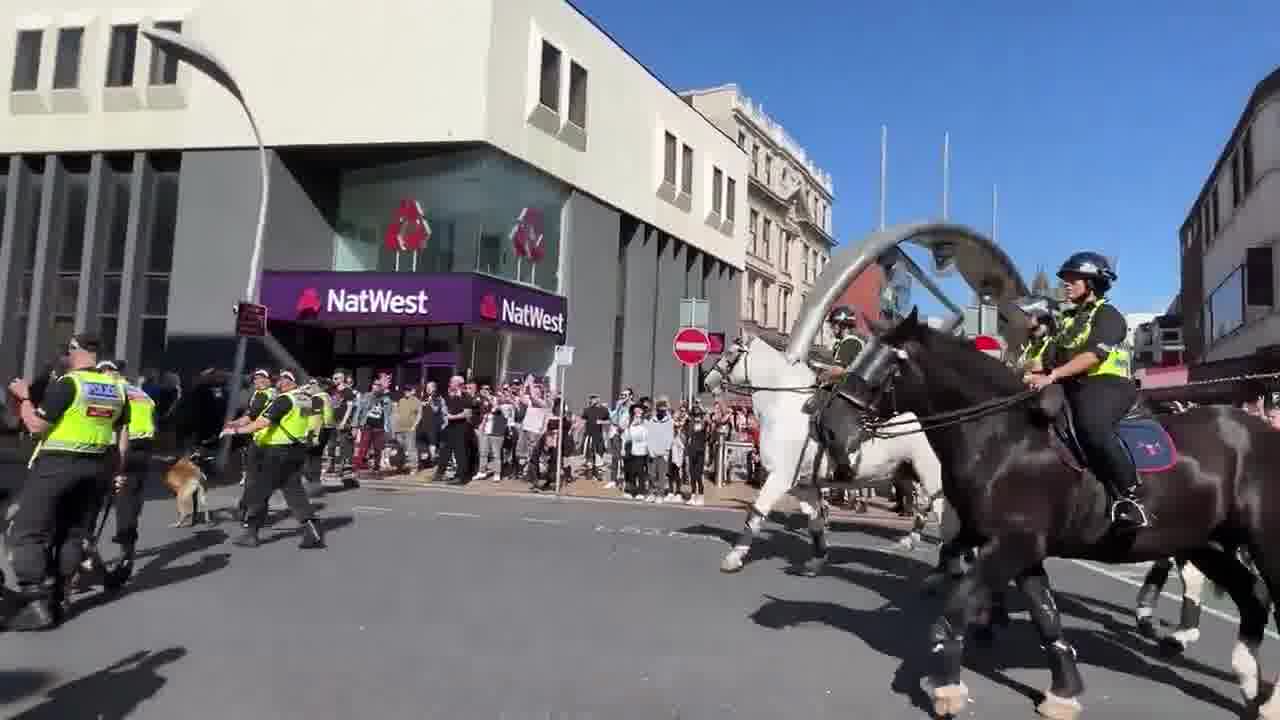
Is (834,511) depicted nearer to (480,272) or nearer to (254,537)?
(254,537)

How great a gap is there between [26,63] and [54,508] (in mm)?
29440

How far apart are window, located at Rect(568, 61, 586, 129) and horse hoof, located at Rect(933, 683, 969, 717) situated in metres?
27.0

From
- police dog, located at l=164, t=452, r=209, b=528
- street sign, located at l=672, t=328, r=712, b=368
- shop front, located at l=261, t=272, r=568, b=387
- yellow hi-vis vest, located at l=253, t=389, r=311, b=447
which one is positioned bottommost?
police dog, located at l=164, t=452, r=209, b=528

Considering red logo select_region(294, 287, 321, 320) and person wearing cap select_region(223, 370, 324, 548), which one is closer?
person wearing cap select_region(223, 370, 324, 548)

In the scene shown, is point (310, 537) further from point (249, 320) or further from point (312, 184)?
point (312, 184)

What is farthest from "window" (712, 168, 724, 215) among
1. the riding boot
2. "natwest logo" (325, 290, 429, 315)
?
the riding boot

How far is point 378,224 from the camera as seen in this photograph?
27.4 metres

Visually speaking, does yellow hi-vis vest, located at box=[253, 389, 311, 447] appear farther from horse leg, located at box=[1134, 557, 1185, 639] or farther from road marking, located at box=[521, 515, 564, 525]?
horse leg, located at box=[1134, 557, 1185, 639]

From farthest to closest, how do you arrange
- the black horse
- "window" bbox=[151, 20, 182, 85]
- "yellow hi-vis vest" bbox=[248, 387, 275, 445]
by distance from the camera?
1. "window" bbox=[151, 20, 182, 85]
2. "yellow hi-vis vest" bbox=[248, 387, 275, 445]
3. the black horse

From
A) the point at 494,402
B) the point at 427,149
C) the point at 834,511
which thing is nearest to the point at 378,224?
the point at 427,149

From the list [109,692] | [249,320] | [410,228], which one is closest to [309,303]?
[410,228]

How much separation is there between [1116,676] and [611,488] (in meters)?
13.1

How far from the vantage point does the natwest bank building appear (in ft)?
83.4

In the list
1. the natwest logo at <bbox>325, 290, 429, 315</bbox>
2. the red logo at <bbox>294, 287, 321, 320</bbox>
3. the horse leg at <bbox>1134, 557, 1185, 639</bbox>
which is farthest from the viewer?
the red logo at <bbox>294, 287, 321, 320</bbox>
